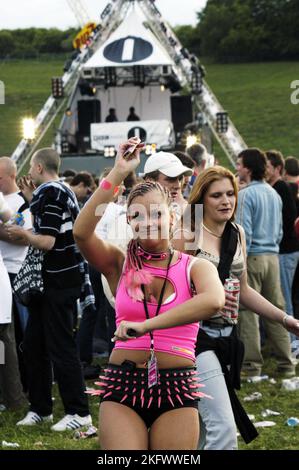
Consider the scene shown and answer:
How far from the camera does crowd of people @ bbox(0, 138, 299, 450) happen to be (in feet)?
12.8

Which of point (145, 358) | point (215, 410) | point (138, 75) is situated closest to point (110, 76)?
point (138, 75)

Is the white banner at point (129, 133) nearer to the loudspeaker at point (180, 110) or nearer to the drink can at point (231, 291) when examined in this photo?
the loudspeaker at point (180, 110)

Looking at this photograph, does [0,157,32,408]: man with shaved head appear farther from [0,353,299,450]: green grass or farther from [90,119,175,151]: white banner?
[90,119,175,151]: white banner

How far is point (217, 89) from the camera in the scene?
210ft

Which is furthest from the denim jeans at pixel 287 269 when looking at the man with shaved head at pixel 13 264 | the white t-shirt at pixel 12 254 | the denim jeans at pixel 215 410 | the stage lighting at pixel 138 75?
the stage lighting at pixel 138 75

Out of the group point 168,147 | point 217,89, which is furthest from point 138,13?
point 217,89

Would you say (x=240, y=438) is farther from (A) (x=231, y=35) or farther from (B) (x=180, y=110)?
(A) (x=231, y=35)

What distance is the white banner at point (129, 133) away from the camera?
1070 inches

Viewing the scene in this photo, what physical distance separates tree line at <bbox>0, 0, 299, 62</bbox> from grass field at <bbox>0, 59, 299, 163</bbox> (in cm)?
422

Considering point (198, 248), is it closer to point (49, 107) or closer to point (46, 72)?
point (49, 107)

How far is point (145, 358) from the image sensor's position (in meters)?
3.95

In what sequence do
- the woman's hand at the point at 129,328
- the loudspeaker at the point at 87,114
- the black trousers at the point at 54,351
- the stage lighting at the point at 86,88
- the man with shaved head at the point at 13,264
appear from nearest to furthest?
the woman's hand at the point at 129,328 < the black trousers at the point at 54,351 < the man with shaved head at the point at 13,264 < the loudspeaker at the point at 87,114 < the stage lighting at the point at 86,88

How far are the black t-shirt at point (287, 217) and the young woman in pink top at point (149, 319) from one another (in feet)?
18.4
